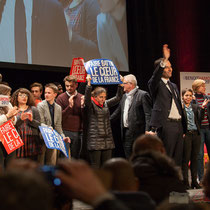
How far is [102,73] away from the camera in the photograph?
5.27 meters

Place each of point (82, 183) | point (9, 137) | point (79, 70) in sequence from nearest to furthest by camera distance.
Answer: point (82, 183)
point (9, 137)
point (79, 70)

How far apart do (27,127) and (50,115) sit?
38cm

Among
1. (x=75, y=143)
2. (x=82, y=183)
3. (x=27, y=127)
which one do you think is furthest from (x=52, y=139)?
(x=82, y=183)

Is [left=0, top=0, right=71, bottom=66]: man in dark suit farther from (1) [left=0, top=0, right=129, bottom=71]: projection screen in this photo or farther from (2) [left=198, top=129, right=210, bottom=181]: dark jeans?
(2) [left=198, top=129, right=210, bottom=181]: dark jeans

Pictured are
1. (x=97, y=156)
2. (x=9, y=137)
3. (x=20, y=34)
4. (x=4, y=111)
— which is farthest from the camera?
(x=20, y=34)

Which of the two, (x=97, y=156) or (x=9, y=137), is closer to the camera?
(x=9, y=137)

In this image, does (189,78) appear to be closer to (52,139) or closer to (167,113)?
(167,113)

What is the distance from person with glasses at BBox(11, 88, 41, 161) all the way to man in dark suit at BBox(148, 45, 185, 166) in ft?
4.65

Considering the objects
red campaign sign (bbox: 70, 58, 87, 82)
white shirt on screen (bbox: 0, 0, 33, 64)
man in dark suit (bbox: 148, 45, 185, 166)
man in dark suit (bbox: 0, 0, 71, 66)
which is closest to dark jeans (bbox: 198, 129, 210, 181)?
man in dark suit (bbox: 148, 45, 185, 166)

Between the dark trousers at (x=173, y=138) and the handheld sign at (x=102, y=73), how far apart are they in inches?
38.5

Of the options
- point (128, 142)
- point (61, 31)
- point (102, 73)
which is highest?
point (61, 31)

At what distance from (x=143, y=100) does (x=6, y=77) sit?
2.64 m

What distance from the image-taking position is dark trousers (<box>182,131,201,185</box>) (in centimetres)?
523

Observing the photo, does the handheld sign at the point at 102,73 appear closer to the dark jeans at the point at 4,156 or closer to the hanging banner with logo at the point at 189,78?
the dark jeans at the point at 4,156
